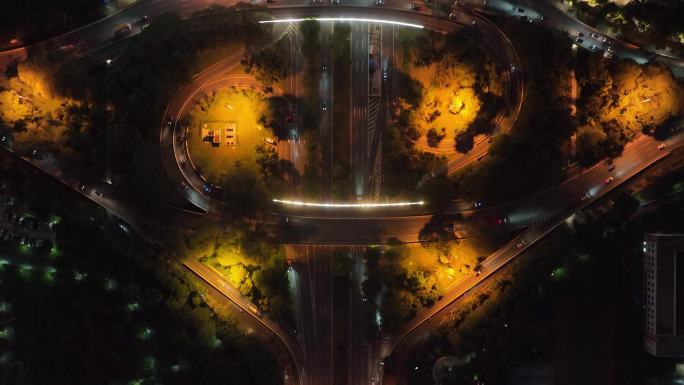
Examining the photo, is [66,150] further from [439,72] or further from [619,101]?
[619,101]

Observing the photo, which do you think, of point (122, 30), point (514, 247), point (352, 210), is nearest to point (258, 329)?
point (352, 210)

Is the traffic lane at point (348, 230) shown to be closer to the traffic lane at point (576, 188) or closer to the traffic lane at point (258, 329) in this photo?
the traffic lane at point (258, 329)

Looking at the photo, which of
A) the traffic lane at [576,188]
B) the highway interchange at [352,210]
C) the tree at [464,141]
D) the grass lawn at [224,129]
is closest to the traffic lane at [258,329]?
the highway interchange at [352,210]

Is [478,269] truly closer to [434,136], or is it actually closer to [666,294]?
[434,136]

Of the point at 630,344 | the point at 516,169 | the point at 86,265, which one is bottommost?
the point at 630,344

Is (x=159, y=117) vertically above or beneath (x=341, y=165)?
above

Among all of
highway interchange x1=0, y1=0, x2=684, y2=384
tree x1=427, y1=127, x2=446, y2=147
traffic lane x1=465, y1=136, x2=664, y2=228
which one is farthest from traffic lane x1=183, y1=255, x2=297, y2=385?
traffic lane x1=465, y1=136, x2=664, y2=228

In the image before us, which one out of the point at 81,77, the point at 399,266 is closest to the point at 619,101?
the point at 399,266
